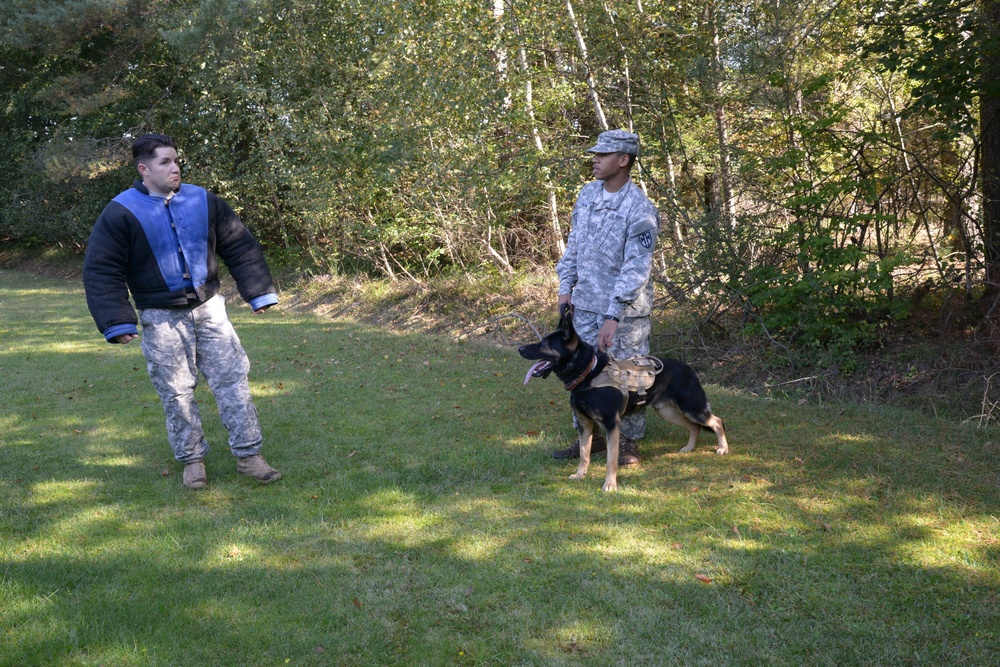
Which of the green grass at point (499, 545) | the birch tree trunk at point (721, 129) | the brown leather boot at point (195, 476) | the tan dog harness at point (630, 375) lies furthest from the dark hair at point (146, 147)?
the birch tree trunk at point (721, 129)

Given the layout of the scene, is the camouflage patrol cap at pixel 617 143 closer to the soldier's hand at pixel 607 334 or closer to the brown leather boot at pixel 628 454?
the soldier's hand at pixel 607 334

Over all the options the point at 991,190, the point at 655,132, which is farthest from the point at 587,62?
the point at 991,190

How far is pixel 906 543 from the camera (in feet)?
14.3

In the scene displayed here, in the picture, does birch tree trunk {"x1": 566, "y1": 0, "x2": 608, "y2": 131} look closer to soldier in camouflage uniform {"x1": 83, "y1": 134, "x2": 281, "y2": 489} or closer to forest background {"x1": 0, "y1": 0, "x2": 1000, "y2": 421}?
forest background {"x1": 0, "y1": 0, "x2": 1000, "y2": 421}

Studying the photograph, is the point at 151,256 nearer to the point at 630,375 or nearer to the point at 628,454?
the point at 630,375

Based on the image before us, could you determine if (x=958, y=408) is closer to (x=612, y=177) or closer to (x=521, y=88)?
(x=612, y=177)

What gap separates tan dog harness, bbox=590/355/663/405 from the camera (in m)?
5.33

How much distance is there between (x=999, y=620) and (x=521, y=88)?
9.77 meters

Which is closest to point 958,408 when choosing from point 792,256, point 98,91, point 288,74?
point 792,256

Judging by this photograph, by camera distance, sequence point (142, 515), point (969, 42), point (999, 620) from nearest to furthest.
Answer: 1. point (999, 620)
2. point (142, 515)
3. point (969, 42)

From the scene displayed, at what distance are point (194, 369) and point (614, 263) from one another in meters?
3.11

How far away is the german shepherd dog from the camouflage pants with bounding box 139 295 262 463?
206cm

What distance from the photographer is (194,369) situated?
18.2 feet

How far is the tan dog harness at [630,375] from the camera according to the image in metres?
5.33
